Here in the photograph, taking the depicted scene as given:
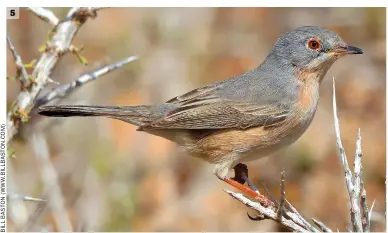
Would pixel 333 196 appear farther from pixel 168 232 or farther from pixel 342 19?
pixel 342 19

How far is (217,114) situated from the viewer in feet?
14.0

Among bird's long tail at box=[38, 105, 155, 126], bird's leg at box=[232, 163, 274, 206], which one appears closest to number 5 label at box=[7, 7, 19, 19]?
bird's long tail at box=[38, 105, 155, 126]

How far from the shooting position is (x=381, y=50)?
21.5 ft

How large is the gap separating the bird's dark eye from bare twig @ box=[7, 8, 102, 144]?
1.53 m

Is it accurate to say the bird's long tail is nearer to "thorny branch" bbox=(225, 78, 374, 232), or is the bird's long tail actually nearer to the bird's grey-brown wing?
the bird's grey-brown wing

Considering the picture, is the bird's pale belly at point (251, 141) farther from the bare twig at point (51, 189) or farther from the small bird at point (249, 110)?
the bare twig at point (51, 189)

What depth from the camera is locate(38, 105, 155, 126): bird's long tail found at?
3.74 m

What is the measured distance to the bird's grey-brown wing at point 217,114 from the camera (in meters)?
4.16

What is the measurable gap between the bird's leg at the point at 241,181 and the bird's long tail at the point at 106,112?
23.3 inches

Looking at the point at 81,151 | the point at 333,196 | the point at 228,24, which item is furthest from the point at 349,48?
the point at 228,24

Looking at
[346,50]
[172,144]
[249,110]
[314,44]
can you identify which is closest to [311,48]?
[314,44]

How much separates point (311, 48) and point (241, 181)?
994 millimetres

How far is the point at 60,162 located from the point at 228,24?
259 centimetres

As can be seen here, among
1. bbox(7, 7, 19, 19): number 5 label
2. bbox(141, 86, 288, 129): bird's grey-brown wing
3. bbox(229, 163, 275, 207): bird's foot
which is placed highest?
bbox(7, 7, 19, 19): number 5 label
